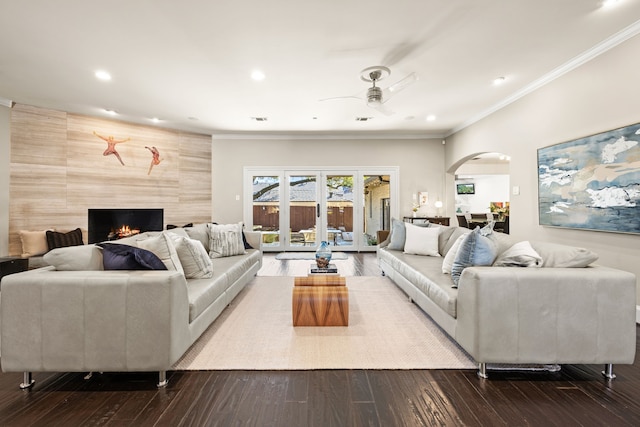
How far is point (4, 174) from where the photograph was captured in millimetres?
4680

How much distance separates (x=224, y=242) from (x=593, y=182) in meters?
4.37

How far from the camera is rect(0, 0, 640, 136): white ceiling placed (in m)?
2.51

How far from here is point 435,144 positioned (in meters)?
7.03

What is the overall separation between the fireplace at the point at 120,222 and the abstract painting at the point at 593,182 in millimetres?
6771

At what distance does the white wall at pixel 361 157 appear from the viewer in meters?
6.98

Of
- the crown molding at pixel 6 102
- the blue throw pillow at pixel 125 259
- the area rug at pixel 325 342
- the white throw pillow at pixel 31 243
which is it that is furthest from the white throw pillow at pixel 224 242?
the crown molding at pixel 6 102

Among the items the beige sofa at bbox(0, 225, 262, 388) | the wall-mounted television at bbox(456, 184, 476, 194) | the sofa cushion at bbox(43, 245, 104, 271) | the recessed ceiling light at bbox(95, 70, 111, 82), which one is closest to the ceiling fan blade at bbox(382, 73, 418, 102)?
the beige sofa at bbox(0, 225, 262, 388)

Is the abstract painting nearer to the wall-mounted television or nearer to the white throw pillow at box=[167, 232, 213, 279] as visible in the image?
the white throw pillow at box=[167, 232, 213, 279]

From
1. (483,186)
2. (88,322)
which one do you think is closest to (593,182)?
(88,322)

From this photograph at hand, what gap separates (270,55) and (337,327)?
2943mm

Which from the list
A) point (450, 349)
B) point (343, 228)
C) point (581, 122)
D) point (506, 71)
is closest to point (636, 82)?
point (581, 122)

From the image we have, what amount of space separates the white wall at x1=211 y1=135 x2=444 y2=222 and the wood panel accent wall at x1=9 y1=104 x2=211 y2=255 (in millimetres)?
937

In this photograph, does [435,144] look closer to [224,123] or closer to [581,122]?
[581,122]

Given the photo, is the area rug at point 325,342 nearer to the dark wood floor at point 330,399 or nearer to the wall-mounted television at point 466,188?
the dark wood floor at point 330,399
